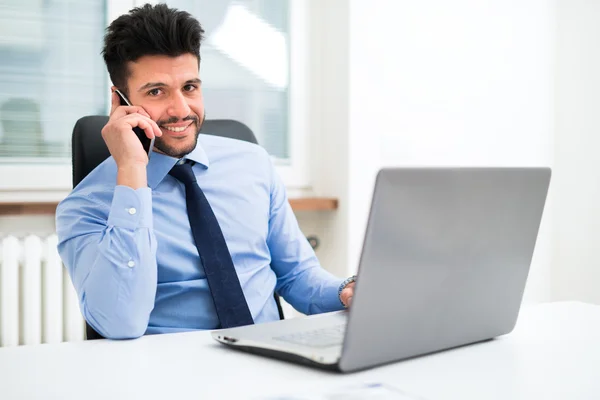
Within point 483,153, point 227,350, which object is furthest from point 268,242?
point 483,153

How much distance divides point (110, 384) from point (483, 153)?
237 centimetres

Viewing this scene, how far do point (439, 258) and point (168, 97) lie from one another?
2.76 feet

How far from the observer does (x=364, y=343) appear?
0.79 meters

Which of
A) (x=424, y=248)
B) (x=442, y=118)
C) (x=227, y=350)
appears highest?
(x=442, y=118)

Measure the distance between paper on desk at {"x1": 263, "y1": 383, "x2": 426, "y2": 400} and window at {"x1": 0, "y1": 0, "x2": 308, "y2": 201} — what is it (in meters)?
1.73

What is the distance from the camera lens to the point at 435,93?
2.72 metres

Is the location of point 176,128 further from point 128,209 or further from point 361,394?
point 361,394

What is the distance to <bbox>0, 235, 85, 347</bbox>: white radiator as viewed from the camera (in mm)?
2072

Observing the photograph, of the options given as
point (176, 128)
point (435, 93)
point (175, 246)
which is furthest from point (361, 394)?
point (435, 93)

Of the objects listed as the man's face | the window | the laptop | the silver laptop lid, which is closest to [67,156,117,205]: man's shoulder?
the man's face

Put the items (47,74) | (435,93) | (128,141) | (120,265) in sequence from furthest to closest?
1. (435,93)
2. (47,74)
3. (128,141)
4. (120,265)

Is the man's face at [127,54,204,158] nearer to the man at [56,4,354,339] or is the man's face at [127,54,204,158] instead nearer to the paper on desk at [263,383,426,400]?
the man at [56,4,354,339]

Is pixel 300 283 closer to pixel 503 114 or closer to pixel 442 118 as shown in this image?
pixel 442 118

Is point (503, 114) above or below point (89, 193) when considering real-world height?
above
